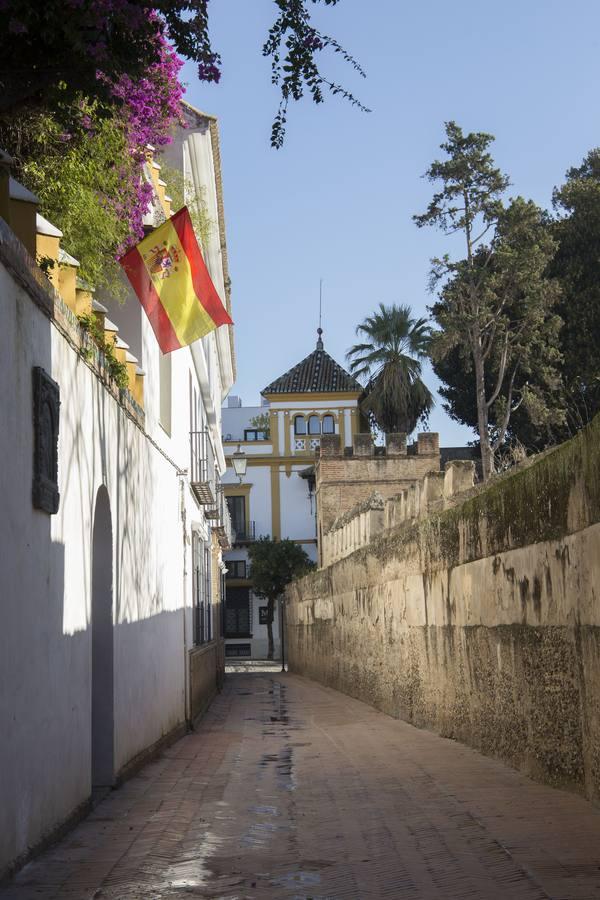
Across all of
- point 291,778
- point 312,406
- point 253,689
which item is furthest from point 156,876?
point 312,406

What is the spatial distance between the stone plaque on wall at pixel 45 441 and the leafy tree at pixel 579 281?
115 feet

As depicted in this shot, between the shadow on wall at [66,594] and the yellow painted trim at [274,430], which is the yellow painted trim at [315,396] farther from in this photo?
the shadow on wall at [66,594]

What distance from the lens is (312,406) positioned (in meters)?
58.9

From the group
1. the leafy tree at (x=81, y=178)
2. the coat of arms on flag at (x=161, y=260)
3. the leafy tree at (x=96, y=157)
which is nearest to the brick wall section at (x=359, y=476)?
the coat of arms on flag at (x=161, y=260)

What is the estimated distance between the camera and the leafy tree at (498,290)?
40.3 m

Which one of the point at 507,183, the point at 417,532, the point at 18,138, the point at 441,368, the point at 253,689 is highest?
the point at 507,183

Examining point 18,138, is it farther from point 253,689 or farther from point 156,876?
point 253,689

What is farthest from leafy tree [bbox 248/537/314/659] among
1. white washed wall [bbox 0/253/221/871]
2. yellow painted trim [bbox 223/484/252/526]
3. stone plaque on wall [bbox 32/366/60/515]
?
stone plaque on wall [bbox 32/366/60/515]

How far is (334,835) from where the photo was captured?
20.4ft

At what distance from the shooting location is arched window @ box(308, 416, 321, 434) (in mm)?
58938

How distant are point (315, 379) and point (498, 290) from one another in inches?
745

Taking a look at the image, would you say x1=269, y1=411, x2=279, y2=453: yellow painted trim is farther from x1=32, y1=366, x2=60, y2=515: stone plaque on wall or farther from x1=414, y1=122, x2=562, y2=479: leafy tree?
x1=32, y1=366, x2=60, y2=515: stone plaque on wall

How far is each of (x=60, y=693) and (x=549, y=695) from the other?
284 cm

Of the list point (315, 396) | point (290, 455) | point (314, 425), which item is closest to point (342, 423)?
point (314, 425)
